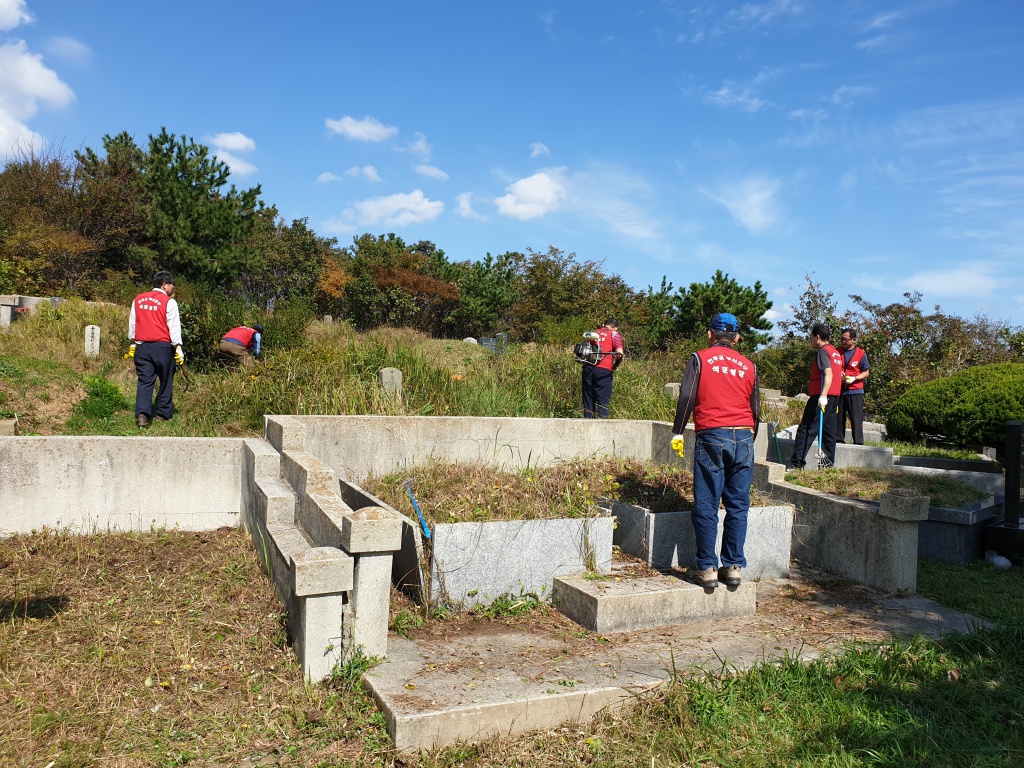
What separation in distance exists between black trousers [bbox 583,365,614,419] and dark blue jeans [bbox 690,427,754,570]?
503 centimetres

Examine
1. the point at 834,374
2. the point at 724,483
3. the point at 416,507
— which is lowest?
the point at 416,507

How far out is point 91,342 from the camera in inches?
432

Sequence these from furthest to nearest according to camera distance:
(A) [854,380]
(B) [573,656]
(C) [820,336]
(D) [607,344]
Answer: (D) [607,344] → (A) [854,380] → (C) [820,336] → (B) [573,656]

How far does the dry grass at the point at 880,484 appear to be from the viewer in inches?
251

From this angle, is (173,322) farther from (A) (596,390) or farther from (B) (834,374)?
(B) (834,374)

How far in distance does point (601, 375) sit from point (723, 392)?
5.14 m

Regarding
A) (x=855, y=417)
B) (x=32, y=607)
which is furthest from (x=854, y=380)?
(x=32, y=607)

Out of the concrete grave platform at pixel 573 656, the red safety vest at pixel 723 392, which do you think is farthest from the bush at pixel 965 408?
the red safety vest at pixel 723 392

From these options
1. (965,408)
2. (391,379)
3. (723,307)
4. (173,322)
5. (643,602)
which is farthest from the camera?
(723,307)

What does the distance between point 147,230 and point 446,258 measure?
48.7 feet

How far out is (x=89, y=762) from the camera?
2.84 metres

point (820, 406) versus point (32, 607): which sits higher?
point (820, 406)

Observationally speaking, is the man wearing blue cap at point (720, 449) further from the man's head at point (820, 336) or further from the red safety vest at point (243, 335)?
the red safety vest at point (243, 335)

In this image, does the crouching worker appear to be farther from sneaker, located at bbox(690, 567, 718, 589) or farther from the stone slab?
sneaker, located at bbox(690, 567, 718, 589)
